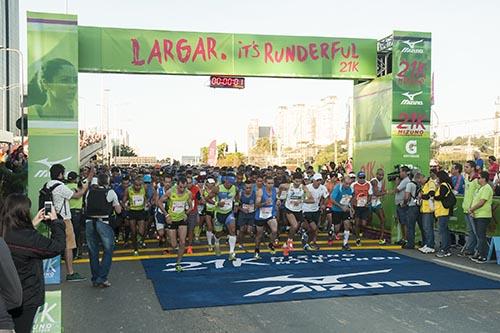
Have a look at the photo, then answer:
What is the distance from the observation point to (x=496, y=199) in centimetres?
1169

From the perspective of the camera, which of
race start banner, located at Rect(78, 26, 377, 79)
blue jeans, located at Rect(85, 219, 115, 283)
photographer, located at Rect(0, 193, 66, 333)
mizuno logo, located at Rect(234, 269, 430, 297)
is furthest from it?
race start banner, located at Rect(78, 26, 377, 79)

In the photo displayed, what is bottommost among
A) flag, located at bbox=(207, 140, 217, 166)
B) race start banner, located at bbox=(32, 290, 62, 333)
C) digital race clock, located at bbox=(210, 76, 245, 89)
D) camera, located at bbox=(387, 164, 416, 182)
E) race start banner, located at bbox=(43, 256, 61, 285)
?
race start banner, located at bbox=(43, 256, 61, 285)

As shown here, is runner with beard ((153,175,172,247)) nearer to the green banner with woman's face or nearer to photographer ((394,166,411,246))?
the green banner with woman's face

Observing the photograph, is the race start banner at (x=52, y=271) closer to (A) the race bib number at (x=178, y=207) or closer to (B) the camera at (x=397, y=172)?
(A) the race bib number at (x=178, y=207)

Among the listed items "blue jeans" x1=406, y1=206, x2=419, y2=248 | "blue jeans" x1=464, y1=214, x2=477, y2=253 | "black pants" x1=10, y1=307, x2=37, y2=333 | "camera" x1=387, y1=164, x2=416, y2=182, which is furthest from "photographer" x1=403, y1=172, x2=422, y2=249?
"black pants" x1=10, y1=307, x2=37, y2=333

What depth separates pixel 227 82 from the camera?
43.7ft

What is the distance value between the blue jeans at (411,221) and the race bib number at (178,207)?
5.75m

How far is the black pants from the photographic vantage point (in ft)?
12.7

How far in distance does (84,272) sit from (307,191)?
5.22 metres

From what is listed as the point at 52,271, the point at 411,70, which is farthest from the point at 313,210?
the point at 52,271

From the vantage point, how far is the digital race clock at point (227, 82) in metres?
13.2

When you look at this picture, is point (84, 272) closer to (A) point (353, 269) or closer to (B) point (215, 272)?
(B) point (215, 272)

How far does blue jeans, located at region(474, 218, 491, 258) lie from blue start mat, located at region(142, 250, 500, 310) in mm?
1314

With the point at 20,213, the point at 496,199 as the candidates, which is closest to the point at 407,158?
the point at 496,199
